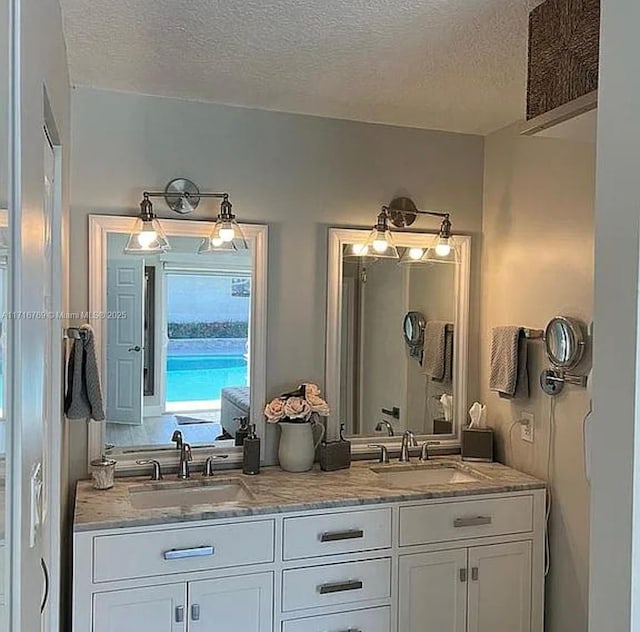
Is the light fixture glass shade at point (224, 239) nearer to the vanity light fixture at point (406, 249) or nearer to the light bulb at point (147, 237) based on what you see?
the light bulb at point (147, 237)

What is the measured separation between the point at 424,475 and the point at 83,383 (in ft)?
5.07

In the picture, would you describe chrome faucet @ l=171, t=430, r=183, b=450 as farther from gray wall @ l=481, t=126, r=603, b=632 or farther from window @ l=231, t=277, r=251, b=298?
gray wall @ l=481, t=126, r=603, b=632

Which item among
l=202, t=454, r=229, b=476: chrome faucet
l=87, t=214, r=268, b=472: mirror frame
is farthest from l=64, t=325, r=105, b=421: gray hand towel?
l=202, t=454, r=229, b=476: chrome faucet

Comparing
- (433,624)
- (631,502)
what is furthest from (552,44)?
(433,624)

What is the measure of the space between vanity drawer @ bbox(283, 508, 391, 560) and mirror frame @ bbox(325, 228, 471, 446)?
60 cm

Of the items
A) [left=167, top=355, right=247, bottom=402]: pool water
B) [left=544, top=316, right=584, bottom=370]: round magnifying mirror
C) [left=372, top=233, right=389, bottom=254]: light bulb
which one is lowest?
[left=167, top=355, right=247, bottom=402]: pool water

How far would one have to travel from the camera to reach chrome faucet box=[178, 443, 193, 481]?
9.13ft

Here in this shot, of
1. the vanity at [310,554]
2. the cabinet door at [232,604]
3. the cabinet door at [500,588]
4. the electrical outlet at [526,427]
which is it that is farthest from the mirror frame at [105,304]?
the electrical outlet at [526,427]

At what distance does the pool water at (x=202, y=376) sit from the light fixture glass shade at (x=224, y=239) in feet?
1.54

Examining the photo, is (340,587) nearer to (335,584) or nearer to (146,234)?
(335,584)

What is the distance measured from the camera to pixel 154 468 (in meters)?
2.80

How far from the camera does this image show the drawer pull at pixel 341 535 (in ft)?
8.11

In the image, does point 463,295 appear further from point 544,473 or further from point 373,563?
point 373,563

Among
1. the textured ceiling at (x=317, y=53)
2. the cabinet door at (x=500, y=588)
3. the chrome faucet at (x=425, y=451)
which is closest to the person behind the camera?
the textured ceiling at (x=317, y=53)
